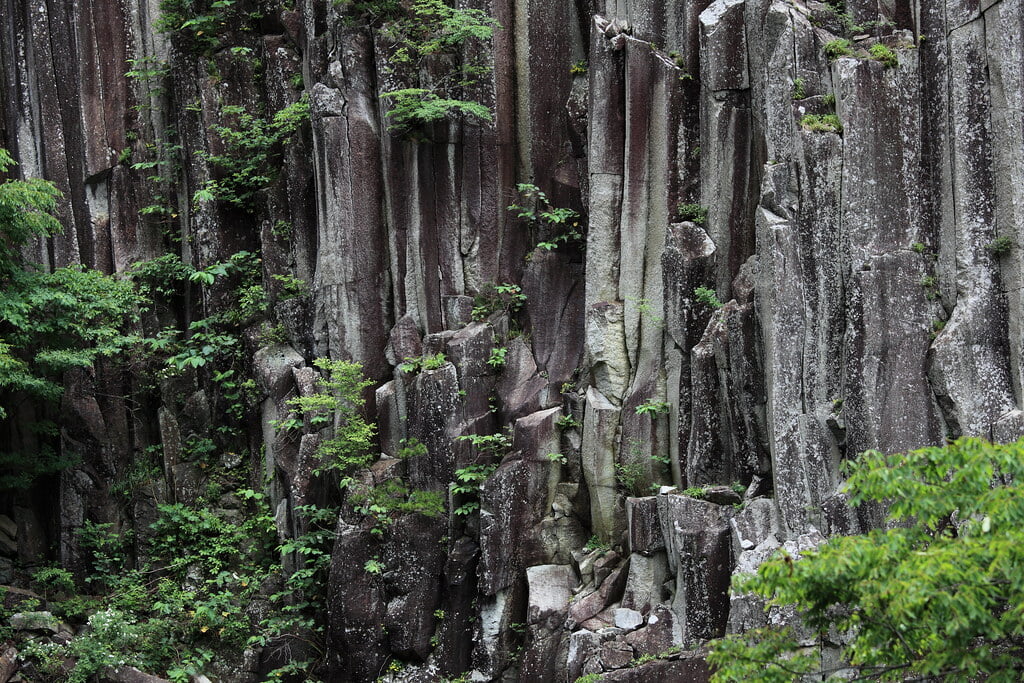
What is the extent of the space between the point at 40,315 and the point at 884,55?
14.1 metres

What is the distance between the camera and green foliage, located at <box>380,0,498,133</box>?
17516 mm

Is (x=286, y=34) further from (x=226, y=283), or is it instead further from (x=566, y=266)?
(x=566, y=266)

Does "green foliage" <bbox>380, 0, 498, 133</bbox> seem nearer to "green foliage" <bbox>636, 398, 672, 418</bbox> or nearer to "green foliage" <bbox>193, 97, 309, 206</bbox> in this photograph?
"green foliage" <bbox>193, 97, 309, 206</bbox>

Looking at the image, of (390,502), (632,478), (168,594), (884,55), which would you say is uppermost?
(884,55)

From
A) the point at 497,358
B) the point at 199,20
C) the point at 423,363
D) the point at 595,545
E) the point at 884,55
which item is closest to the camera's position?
the point at 884,55

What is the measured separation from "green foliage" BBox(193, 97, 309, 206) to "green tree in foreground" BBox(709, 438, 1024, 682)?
14978 millimetres

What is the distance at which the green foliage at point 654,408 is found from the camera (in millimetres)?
15094

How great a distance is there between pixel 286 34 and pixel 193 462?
8.65 meters

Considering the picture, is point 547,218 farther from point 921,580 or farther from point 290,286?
point 921,580

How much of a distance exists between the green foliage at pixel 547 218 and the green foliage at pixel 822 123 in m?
4.78

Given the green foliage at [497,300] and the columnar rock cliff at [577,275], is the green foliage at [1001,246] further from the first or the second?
the green foliage at [497,300]

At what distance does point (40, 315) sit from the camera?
18.0m

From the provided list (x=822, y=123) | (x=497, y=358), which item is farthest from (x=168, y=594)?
(x=822, y=123)

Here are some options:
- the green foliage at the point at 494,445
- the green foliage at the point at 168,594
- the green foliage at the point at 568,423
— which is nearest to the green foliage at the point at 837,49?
the green foliage at the point at 568,423
